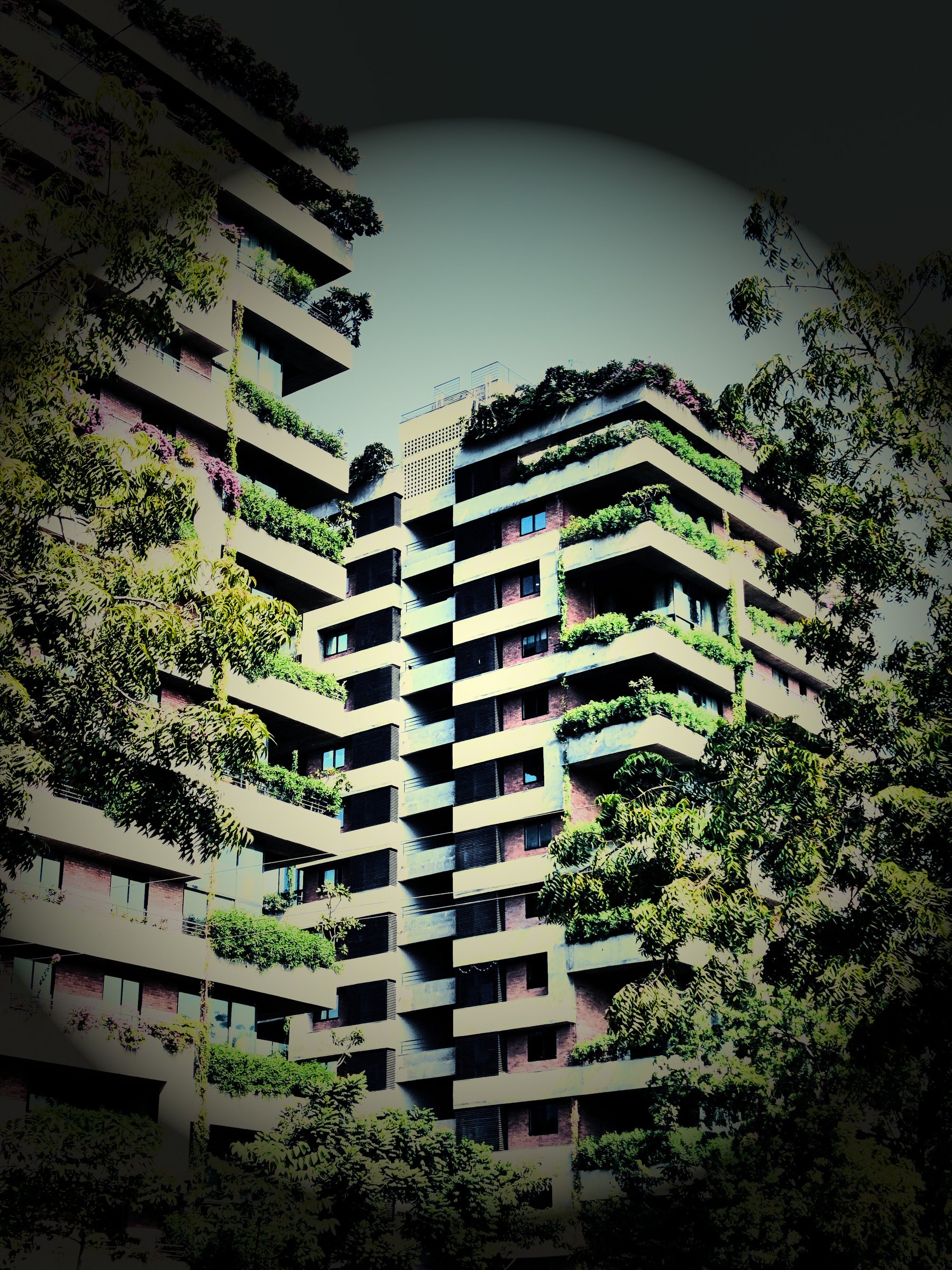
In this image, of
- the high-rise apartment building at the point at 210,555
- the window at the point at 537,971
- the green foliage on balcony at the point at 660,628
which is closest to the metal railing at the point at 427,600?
the green foliage on balcony at the point at 660,628

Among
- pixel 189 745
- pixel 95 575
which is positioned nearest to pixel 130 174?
pixel 95 575

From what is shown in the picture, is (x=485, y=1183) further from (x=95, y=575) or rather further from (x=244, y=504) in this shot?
(x=95, y=575)

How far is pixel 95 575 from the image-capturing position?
506 inches

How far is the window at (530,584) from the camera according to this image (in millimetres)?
29516

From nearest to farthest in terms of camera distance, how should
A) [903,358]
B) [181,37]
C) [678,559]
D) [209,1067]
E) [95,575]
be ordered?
[95,575] → [903,358] → [209,1067] → [181,37] → [678,559]

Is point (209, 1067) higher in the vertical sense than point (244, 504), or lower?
lower

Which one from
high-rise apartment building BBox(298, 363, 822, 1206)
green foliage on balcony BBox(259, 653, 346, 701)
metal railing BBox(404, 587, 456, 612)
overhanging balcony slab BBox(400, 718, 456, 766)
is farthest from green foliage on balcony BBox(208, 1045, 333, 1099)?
metal railing BBox(404, 587, 456, 612)

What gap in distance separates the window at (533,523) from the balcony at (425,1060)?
10062 millimetres

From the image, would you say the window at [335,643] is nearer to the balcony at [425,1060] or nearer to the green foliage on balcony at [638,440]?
the green foliage on balcony at [638,440]

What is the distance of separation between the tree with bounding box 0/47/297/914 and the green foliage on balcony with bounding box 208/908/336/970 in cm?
357

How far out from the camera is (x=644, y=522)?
27.6 metres

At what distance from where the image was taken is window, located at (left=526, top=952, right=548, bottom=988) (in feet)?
85.9

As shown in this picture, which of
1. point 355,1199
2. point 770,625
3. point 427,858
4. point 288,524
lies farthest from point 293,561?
point 770,625

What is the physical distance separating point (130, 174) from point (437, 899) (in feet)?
58.1
